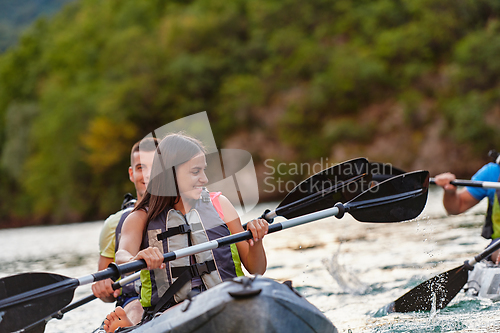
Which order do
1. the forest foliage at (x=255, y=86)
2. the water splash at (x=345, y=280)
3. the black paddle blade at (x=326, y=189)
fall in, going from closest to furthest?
the black paddle blade at (x=326, y=189), the water splash at (x=345, y=280), the forest foliage at (x=255, y=86)

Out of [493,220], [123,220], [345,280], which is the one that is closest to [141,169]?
[123,220]

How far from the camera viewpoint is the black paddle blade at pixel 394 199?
11.3ft

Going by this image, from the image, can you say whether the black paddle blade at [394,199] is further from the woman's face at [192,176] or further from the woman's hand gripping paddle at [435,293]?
→ the woman's face at [192,176]

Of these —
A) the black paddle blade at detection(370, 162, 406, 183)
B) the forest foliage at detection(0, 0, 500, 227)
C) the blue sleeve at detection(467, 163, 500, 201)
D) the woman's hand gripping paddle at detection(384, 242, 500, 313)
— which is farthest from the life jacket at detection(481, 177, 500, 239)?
the forest foliage at detection(0, 0, 500, 227)

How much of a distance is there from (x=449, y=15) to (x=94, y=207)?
19.0m

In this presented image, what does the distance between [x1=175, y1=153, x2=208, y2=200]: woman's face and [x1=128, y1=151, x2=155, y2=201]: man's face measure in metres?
0.75

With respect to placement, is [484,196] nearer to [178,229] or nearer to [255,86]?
[178,229]

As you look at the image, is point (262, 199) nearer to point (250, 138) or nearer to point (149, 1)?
point (250, 138)

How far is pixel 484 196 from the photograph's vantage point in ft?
14.4

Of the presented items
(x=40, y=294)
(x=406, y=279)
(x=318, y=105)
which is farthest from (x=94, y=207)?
(x=40, y=294)

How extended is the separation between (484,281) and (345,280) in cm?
204

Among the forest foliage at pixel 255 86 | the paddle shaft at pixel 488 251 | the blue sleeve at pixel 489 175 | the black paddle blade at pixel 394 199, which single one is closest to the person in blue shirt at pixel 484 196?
the blue sleeve at pixel 489 175

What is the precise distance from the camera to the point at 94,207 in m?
26.1

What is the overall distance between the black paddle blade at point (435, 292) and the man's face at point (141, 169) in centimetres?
233
